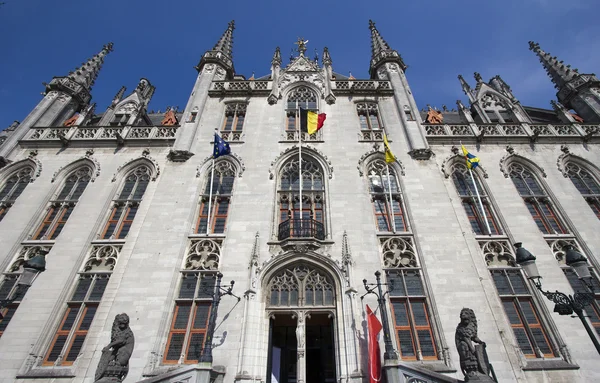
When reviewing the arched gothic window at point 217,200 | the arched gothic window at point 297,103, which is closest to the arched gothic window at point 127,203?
the arched gothic window at point 217,200

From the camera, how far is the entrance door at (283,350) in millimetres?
11773

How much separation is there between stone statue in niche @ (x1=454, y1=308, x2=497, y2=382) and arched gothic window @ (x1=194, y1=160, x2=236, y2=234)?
31.5ft

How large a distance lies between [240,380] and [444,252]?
8.75m

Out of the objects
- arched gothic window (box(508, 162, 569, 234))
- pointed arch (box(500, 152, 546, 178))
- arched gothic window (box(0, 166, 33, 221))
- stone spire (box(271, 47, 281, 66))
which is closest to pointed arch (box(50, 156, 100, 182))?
arched gothic window (box(0, 166, 33, 221))

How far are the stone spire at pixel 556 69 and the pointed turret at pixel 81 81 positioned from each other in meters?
32.4

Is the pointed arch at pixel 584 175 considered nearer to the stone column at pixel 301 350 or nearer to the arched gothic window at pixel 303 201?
the arched gothic window at pixel 303 201

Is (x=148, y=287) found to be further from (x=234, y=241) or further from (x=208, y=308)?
(x=234, y=241)

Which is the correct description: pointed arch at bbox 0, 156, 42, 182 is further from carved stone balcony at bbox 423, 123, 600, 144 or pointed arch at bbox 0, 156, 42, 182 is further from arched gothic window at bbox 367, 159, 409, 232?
carved stone balcony at bbox 423, 123, 600, 144

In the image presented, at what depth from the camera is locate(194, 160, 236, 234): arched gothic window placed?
1419cm

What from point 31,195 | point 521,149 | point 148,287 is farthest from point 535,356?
point 31,195

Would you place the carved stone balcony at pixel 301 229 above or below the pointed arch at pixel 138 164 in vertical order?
below

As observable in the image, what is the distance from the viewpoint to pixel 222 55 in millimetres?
22844

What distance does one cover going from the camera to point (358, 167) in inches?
622

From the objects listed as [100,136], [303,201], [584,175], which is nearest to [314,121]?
[303,201]
